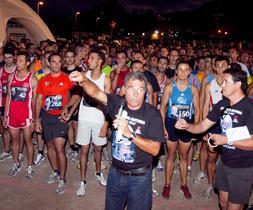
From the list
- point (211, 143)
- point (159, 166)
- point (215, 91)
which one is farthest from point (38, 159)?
point (211, 143)

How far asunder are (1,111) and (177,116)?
379 cm

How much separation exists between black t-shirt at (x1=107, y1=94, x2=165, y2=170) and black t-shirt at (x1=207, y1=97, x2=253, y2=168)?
97 cm

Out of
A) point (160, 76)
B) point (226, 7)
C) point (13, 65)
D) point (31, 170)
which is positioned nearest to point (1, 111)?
point (13, 65)

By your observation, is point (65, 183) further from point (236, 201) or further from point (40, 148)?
point (236, 201)

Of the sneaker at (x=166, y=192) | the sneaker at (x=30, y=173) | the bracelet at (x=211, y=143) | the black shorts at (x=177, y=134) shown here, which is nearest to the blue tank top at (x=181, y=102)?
the black shorts at (x=177, y=134)

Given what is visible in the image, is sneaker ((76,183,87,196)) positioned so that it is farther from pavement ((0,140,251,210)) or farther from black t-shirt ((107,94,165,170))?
black t-shirt ((107,94,165,170))

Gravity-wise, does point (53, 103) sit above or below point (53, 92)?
below

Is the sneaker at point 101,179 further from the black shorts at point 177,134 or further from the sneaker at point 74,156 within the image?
the black shorts at point 177,134

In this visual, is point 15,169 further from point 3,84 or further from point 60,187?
point 3,84

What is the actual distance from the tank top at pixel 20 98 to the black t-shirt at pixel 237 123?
3570 mm

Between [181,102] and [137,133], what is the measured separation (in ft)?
6.85

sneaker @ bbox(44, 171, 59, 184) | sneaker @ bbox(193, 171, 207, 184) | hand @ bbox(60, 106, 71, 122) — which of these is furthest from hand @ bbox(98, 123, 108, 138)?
sneaker @ bbox(193, 171, 207, 184)

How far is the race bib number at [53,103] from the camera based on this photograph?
5.87 m

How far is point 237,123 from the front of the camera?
4016mm
